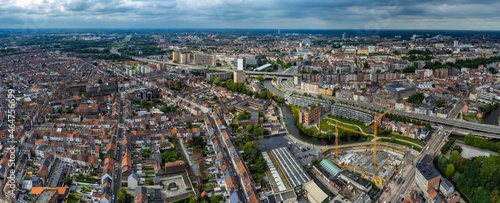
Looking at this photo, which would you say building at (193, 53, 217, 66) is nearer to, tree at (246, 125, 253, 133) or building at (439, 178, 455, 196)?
tree at (246, 125, 253, 133)

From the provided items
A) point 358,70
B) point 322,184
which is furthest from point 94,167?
point 358,70

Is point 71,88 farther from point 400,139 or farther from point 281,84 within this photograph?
point 400,139

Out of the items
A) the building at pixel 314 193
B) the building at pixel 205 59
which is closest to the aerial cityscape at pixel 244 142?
the building at pixel 314 193

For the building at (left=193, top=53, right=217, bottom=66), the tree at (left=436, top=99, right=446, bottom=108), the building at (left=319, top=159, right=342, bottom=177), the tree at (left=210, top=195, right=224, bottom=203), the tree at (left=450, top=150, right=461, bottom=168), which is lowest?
the tree at (left=210, top=195, right=224, bottom=203)

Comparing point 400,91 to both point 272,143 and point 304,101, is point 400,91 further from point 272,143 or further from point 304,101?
point 272,143

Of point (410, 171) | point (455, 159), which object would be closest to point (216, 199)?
point (410, 171)

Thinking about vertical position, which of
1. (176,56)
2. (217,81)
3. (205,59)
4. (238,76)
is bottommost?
(217,81)

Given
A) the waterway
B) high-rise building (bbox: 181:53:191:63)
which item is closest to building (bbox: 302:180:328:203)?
the waterway
